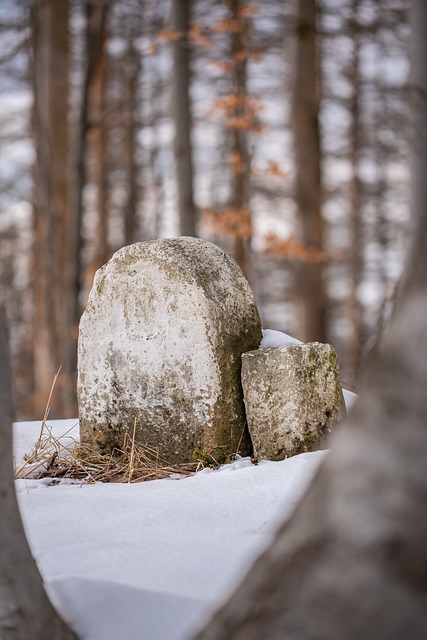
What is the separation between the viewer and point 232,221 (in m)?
8.03

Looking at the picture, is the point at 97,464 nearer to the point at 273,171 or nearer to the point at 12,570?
the point at 12,570

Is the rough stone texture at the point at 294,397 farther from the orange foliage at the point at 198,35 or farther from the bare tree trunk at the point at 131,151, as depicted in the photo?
the bare tree trunk at the point at 131,151

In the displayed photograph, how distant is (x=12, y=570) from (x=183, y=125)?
6.15 m

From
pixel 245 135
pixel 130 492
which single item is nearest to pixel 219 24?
pixel 245 135

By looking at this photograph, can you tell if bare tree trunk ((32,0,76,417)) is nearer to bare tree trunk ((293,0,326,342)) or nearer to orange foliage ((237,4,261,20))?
orange foliage ((237,4,261,20))

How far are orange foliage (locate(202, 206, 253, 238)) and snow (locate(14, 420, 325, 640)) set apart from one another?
5538mm

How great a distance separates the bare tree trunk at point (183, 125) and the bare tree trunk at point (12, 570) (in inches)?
216

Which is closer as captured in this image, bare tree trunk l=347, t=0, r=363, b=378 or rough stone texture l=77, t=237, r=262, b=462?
rough stone texture l=77, t=237, r=262, b=462

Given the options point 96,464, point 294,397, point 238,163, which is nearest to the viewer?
point 294,397

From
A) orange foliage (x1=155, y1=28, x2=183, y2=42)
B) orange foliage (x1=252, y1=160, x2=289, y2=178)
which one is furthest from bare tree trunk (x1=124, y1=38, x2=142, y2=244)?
orange foliage (x1=252, y1=160, x2=289, y2=178)

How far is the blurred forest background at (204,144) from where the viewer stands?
7.17 meters

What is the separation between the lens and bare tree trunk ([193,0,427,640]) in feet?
2.46

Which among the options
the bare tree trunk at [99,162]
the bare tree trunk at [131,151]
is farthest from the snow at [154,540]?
the bare tree trunk at [99,162]

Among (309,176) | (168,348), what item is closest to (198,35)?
(309,176)
